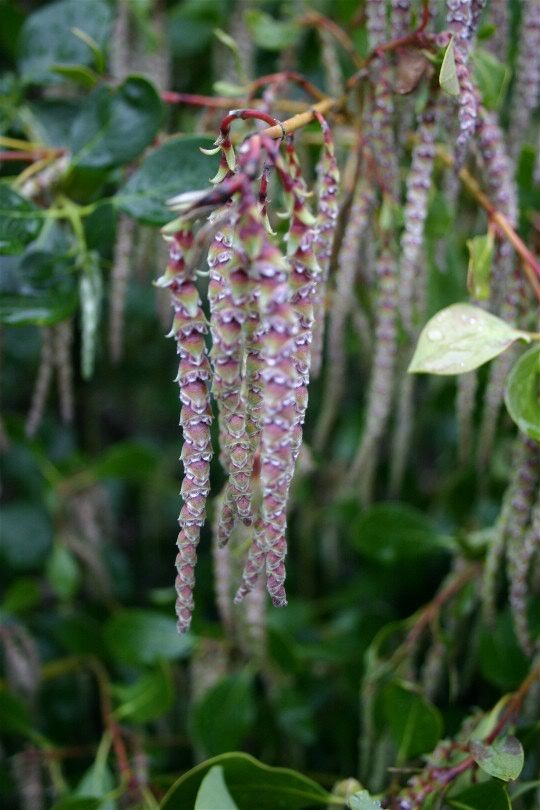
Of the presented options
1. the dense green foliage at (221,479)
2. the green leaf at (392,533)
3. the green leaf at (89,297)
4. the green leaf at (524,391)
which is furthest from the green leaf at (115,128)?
the green leaf at (392,533)

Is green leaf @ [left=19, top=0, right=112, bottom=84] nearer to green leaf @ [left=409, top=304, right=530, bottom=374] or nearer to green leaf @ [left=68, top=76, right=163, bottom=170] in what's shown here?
green leaf @ [left=68, top=76, right=163, bottom=170]

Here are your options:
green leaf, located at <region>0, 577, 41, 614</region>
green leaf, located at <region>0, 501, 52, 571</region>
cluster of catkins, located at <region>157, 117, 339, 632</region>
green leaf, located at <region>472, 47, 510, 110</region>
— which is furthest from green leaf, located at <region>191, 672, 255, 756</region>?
green leaf, located at <region>472, 47, 510, 110</region>

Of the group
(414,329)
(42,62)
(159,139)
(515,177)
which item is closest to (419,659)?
(414,329)

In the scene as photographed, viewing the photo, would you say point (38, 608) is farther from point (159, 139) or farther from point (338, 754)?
point (159, 139)

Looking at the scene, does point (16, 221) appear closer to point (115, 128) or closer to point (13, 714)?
point (115, 128)

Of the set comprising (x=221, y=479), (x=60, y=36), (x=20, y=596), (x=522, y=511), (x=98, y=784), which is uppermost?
(x=60, y=36)

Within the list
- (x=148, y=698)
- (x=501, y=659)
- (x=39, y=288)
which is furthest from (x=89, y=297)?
Answer: (x=501, y=659)

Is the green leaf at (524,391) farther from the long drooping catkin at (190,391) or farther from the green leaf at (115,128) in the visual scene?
the green leaf at (115,128)

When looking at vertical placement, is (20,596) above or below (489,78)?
below
